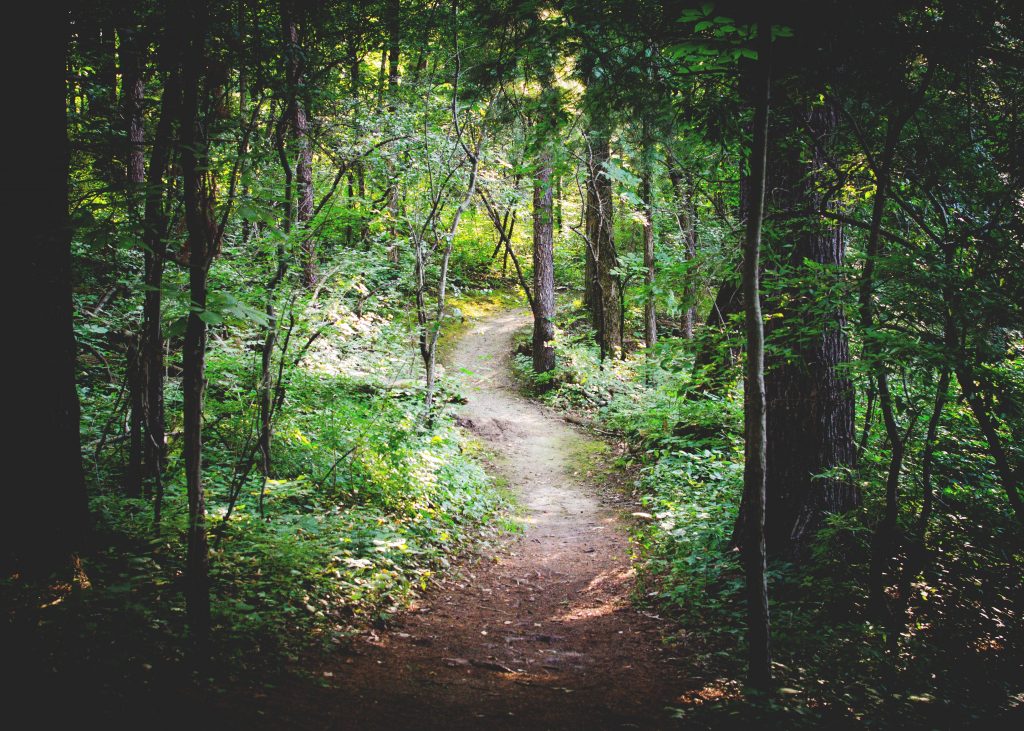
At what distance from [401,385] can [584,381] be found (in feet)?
21.7

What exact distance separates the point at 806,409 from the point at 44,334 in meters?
6.66

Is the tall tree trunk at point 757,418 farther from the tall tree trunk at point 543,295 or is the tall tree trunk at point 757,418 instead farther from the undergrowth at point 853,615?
the tall tree trunk at point 543,295

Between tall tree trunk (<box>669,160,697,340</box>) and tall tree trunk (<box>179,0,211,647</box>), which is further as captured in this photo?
tall tree trunk (<box>669,160,697,340</box>)

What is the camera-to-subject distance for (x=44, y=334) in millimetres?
3633

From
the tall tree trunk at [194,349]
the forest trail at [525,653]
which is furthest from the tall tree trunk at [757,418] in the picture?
the tall tree trunk at [194,349]

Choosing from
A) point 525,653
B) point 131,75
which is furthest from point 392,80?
point 525,653

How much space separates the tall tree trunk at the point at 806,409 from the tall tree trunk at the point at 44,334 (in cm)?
611

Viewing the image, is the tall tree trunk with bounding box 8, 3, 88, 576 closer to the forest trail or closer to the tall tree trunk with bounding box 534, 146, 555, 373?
the forest trail

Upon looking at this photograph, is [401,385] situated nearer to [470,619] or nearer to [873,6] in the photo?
[470,619]

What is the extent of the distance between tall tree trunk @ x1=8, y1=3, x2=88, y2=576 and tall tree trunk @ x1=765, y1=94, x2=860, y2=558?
20.0ft

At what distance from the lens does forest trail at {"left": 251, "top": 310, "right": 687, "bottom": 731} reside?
3410 mm

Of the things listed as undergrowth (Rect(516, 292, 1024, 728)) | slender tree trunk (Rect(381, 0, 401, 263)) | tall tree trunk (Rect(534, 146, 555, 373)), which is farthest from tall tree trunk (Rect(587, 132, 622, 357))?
undergrowth (Rect(516, 292, 1024, 728))

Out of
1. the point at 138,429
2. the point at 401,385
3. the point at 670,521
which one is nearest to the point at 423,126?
the point at 401,385

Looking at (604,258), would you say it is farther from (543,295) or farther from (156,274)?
(156,274)
